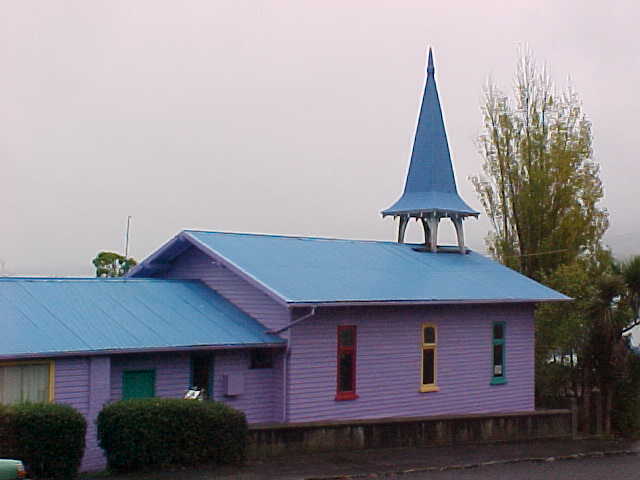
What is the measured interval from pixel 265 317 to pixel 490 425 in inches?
236

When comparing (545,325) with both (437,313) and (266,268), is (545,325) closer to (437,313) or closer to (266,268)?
(437,313)

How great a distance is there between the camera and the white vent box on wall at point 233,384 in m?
21.1

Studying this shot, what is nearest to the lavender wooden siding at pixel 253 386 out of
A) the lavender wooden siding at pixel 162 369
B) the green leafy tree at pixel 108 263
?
the lavender wooden siding at pixel 162 369

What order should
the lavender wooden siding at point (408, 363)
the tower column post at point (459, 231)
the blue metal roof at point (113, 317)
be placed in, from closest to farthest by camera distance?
the blue metal roof at point (113, 317) → the lavender wooden siding at point (408, 363) → the tower column post at point (459, 231)

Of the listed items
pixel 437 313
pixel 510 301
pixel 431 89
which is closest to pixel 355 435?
pixel 437 313

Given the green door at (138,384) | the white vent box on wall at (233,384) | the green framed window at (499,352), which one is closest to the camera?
the green door at (138,384)

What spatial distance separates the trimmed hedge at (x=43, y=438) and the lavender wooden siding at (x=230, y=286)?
757cm

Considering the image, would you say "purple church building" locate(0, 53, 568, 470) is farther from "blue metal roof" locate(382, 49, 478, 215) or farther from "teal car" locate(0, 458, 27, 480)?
"teal car" locate(0, 458, 27, 480)

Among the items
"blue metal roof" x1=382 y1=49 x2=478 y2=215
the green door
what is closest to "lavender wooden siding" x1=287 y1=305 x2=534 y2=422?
the green door

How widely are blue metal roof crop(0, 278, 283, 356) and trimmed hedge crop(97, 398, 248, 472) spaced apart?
9.05ft

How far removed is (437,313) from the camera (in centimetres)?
2520

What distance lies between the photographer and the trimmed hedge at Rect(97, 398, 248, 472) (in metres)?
15.9

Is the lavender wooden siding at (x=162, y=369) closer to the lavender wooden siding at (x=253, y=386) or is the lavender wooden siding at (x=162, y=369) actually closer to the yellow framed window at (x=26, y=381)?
the lavender wooden siding at (x=253, y=386)

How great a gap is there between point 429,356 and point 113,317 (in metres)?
8.75
